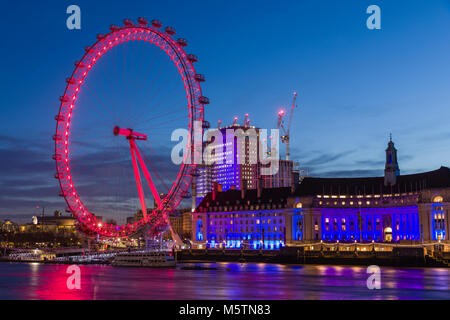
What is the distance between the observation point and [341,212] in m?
157

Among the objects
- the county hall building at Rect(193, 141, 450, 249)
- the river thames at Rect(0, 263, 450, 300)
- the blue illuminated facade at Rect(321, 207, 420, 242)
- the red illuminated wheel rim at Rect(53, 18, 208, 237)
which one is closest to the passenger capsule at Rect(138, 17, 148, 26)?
the red illuminated wheel rim at Rect(53, 18, 208, 237)

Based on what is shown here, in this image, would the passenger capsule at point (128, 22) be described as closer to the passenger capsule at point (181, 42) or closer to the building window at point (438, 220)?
the passenger capsule at point (181, 42)

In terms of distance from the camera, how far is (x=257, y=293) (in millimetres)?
57469

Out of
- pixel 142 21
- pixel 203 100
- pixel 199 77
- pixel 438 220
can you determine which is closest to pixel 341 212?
pixel 438 220

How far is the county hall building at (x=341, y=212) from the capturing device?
450 ft

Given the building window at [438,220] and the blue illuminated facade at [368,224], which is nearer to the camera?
the building window at [438,220]

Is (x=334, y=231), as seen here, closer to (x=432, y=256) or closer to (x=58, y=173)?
(x=432, y=256)

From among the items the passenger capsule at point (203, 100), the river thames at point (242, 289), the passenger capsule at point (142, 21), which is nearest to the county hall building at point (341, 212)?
the river thames at point (242, 289)

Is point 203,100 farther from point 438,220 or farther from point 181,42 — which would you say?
point 438,220

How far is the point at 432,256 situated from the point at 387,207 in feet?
137

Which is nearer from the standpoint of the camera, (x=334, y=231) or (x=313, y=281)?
(x=313, y=281)

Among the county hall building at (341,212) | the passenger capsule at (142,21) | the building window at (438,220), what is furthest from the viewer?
the county hall building at (341,212)
